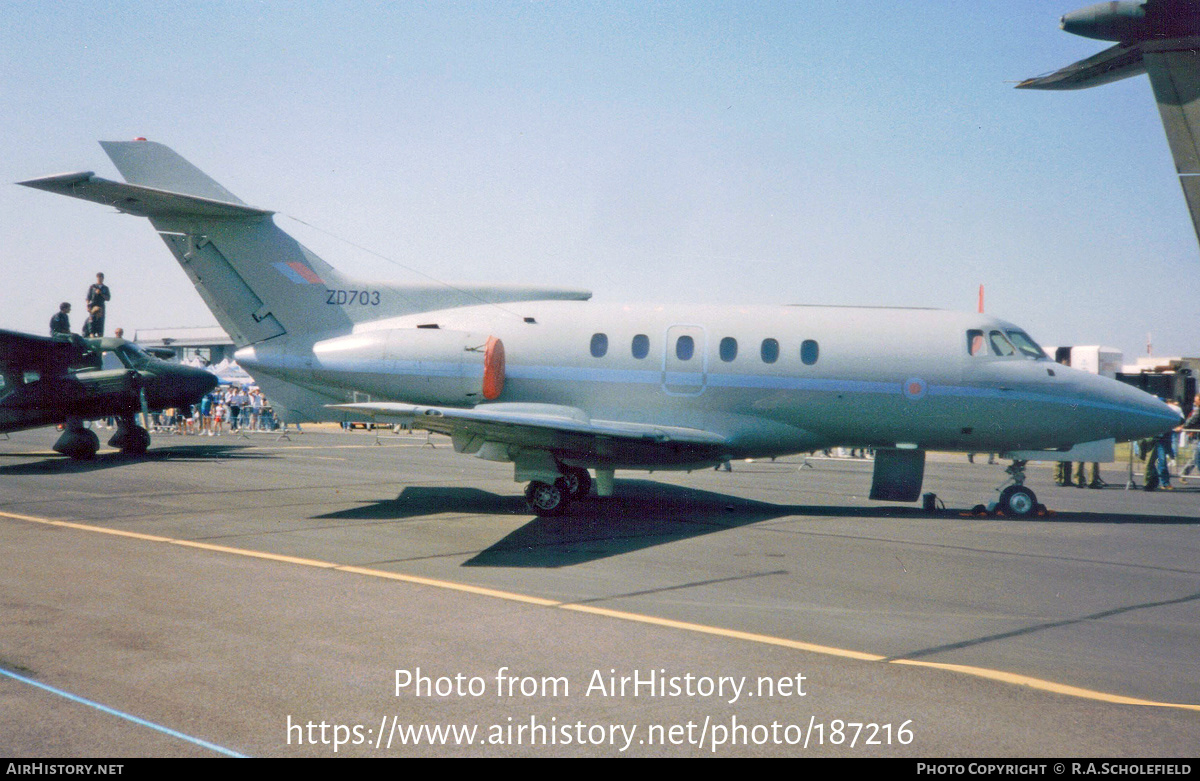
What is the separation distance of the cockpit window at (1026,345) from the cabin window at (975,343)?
0.49m

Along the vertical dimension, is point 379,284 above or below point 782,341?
above

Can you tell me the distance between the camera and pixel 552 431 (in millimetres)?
12617

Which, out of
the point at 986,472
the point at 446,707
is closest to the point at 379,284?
the point at 446,707

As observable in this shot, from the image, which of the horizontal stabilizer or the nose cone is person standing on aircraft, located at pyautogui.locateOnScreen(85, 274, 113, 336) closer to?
the horizontal stabilizer

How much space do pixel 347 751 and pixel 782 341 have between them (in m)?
11.1

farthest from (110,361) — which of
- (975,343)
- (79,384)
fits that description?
(975,343)

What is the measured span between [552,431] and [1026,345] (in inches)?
304

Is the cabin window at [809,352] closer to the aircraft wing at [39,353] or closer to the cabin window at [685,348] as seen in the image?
the cabin window at [685,348]

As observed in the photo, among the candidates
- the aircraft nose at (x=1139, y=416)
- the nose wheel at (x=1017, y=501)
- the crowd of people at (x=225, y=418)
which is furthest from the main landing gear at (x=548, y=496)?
the crowd of people at (x=225, y=418)
